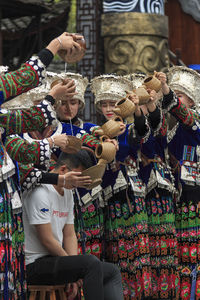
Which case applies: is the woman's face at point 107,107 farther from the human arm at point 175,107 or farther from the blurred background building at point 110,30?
the blurred background building at point 110,30

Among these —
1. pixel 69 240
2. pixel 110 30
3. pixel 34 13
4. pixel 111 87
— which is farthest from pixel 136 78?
pixel 34 13

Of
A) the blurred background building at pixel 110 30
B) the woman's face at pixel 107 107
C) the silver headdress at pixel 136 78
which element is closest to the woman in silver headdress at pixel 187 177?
the silver headdress at pixel 136 78

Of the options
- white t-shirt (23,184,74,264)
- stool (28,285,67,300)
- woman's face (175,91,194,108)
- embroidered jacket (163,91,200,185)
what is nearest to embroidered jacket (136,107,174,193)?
embroidered jacket (163,91,200,185)

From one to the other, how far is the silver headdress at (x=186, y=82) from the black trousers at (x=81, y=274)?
2060 mm

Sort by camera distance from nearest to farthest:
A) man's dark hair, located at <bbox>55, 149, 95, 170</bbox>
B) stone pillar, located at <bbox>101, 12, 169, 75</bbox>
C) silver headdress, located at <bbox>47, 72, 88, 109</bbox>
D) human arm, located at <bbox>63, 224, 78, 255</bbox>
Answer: man's dark hair, located at <bbox>55, 149, 95, 170</bbox> → human arm, located at <bbox>63, 224, 78, 255</bbox> → silver headdress, located at <bbox>47, 72, 88, 109</bbox> → stone pillar, located at <bbox>101, 12, 169, 75</bbox>

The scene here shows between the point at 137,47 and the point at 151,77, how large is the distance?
14.7 feet

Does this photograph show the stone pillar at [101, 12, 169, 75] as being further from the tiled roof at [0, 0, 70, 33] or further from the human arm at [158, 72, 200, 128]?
the human arm at [158, 72, 200, 128]

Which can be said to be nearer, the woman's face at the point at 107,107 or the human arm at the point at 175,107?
the human arm at the point at 175,107

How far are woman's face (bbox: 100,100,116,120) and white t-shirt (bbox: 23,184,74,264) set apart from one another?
134cm

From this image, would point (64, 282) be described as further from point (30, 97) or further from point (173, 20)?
point (173, 20)

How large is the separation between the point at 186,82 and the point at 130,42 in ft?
12.2

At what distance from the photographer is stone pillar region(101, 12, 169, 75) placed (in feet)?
31.7

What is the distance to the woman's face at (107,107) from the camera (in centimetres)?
592

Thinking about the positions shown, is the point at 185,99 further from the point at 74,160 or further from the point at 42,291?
the point at 42,291
